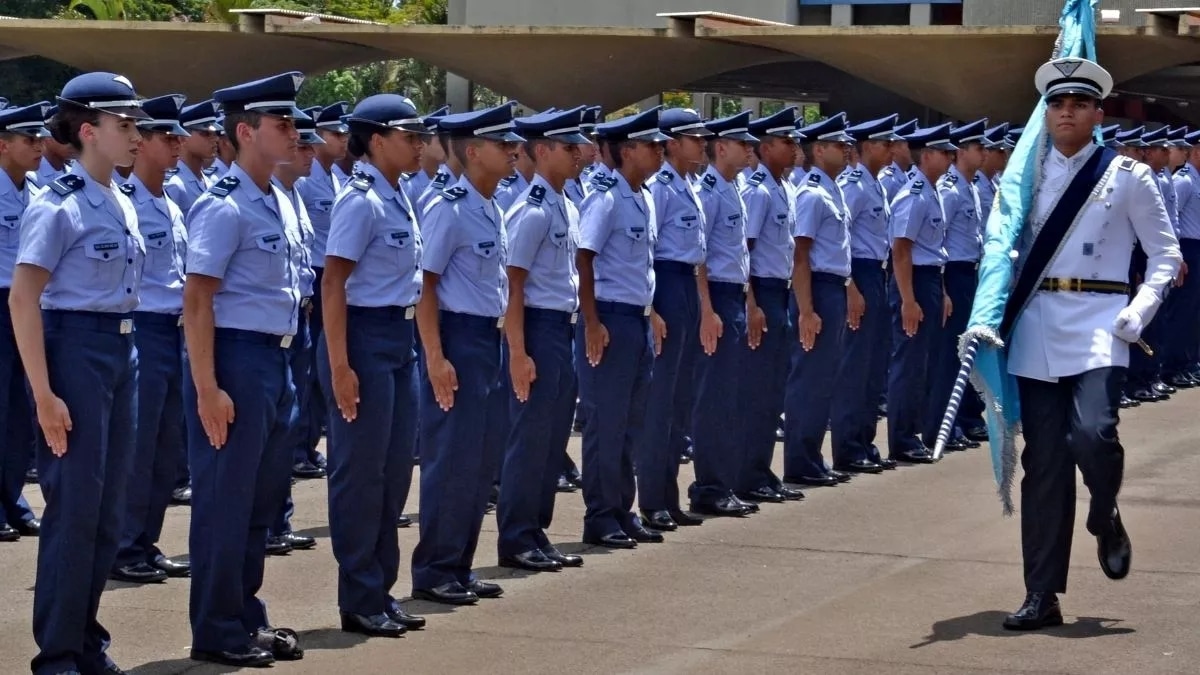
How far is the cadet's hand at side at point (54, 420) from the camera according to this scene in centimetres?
625

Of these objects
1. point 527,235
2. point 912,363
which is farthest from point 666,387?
point 912,363

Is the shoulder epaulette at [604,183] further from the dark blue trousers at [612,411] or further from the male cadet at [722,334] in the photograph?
the male cadet at [722,334]

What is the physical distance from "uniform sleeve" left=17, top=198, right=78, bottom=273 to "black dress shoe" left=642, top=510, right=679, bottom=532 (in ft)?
14.5

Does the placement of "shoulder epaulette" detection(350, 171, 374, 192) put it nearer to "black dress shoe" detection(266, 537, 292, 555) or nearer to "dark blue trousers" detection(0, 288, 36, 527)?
"black dress shoe" detection(266, 537, 292, 555)

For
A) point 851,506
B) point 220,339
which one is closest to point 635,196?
point 851,506

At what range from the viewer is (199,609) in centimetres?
684

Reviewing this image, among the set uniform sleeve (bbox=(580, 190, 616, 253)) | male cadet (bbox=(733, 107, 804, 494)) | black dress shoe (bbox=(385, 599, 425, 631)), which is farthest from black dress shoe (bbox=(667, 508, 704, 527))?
black dress shoe (bbox=(385, 599, 425, 631))

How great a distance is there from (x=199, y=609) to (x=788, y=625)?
7.56 ft

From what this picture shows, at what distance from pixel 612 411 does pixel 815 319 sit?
8.38 ft

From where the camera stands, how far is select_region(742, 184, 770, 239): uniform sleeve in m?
11.3

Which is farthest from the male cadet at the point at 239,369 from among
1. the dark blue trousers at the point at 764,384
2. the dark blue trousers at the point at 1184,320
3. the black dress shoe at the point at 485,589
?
the dark blue trousers at the point at 1184,320

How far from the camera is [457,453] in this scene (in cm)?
812

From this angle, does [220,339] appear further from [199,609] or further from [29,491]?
[29,491]

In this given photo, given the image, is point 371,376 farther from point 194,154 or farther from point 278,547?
point 194,154
